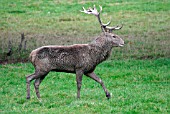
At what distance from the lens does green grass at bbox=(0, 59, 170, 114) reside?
11.1m

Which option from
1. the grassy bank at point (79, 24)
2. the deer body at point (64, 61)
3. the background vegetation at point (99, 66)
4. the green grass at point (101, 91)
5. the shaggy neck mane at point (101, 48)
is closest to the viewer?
the green grass at point (101, 91)

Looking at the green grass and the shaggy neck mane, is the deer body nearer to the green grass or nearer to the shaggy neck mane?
the shaggy neck mane

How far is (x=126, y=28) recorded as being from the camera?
993 inches

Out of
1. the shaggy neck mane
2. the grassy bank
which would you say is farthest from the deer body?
the grassy bank

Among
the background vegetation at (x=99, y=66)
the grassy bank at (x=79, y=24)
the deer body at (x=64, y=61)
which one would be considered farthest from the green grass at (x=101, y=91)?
the grassy bank at (x=79, y=24)

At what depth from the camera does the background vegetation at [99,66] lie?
11.7 metres

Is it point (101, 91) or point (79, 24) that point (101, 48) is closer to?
point (101, 91)

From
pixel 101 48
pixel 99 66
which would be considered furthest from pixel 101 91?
pixel 99 66

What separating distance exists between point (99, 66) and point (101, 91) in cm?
416

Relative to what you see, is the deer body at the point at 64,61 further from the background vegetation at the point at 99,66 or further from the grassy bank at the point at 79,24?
the grassy bank at the point at 79,24

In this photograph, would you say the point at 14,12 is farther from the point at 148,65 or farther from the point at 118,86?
the point at 118,86

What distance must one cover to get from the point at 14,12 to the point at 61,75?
14034mm

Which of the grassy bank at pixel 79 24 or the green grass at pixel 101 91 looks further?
the grassy bank at pixel 79 24

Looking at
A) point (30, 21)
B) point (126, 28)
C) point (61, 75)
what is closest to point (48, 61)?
point (61, 75)
